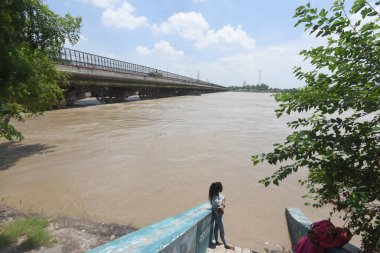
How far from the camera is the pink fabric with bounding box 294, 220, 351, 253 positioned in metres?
3.32

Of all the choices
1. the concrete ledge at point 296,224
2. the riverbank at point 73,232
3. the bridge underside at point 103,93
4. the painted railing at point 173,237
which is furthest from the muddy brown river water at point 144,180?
the bridge underside at point 103,93

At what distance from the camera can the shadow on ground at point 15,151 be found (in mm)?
11938

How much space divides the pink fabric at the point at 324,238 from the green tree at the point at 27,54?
20.2 ft

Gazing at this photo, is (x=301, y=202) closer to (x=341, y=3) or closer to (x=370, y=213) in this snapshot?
(x=370, y=213)

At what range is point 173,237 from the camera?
11.8 feet

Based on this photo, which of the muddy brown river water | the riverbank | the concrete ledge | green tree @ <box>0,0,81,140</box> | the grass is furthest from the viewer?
the muddy brown river water

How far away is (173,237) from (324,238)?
167 centimetres

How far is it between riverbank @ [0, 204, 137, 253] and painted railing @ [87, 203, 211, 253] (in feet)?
6.25

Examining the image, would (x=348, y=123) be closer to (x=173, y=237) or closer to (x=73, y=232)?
(x=173, y=237)

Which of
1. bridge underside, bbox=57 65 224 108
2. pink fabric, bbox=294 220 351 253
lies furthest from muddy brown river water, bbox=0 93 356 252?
bridge underside, bbox=57 65 224 108

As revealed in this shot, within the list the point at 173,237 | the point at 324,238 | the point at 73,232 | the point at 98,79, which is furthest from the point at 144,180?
the point at 98,79

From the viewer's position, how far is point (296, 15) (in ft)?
10.4

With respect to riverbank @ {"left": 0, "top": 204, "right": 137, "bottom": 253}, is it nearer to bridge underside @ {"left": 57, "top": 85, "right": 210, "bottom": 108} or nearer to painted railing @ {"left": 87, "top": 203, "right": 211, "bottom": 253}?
painted railing @ {"left": 87, "top": 203, "right": 211, "bottom": 253}

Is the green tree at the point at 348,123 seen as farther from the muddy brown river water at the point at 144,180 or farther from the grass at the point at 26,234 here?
the grass at the point at 26,234
